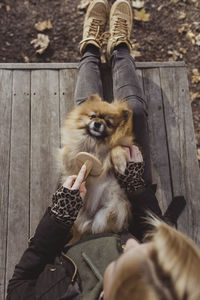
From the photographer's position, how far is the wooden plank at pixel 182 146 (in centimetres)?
243

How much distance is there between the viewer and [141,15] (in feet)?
12.0

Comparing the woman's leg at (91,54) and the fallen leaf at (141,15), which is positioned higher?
the fallen leaf at (141,15)

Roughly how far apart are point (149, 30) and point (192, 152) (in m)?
1.90

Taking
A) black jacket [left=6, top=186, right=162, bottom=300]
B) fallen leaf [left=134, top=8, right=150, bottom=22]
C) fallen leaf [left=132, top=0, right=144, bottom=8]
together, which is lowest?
black jacket [left=6, top=186, right=162, bottom=300]

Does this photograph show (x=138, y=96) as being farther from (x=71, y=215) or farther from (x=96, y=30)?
(x=71, y=215)

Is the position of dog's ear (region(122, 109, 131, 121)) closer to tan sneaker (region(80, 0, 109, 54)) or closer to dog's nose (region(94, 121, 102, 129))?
dog's nose (region(94, 121, 102, 129))

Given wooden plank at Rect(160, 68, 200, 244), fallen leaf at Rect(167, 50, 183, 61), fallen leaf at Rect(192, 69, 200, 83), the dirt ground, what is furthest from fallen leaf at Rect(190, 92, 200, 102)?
wooden plank at Rect(160, 68, 200, 244)

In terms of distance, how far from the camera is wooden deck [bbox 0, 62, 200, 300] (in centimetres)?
235

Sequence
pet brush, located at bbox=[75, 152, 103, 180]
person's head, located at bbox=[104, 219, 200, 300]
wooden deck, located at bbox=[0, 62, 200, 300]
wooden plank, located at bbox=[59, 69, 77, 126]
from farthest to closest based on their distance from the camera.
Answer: wooden plank, located at bbox=[59, 69, 77, 126]
wooden deck, located at bbox=[0, 62, 200, 300]
pet brush, located at bbox=[75, 152, 103, 180]
person's head, located at bbox=[104, 219, 200, 300]

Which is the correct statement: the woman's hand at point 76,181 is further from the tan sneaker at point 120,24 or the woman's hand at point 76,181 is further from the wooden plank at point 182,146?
Result: the tan sneaker at point 120,24

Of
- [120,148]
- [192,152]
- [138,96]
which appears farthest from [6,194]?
[192,152]

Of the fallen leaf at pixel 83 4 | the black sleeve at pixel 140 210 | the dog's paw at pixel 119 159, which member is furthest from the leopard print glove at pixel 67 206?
the fallen leaf at pixel 83 4

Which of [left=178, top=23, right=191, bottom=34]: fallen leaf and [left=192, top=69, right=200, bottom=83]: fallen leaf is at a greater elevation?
[left=178, top=23, right=191, bottom=34]: fallen leaf

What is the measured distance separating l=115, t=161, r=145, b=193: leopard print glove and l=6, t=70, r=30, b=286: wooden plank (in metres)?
0.92
